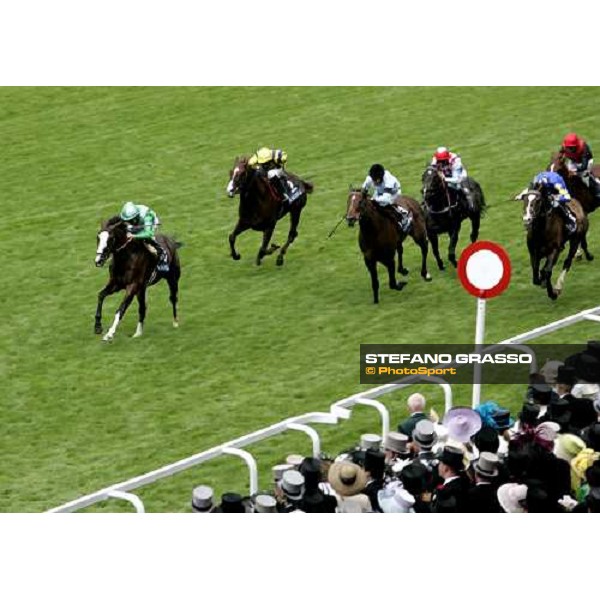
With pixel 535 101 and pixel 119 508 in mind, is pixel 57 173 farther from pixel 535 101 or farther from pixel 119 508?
pixel 119 508

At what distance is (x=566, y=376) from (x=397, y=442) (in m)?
1.64

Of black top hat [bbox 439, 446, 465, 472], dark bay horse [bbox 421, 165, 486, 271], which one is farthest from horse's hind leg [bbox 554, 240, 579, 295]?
black top hat [bbox 439, 446, 465, 472]

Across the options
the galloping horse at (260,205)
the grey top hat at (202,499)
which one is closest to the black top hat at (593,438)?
the grey top hat at (202,499)

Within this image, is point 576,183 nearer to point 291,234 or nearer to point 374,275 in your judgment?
point 374,275

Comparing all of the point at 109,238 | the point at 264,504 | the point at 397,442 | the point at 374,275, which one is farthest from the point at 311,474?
the point at 374,275

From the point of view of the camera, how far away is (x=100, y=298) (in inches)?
705

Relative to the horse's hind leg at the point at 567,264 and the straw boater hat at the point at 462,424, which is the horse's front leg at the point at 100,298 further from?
the straw boater hat at the point at 462,424

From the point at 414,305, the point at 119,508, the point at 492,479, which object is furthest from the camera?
the point at 414,305

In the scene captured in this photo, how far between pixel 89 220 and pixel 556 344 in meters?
7.86

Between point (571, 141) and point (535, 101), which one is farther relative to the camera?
point (535, 101)

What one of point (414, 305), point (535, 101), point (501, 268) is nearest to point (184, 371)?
point (414, 305)

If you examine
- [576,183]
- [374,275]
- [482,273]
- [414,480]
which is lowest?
[414,480]

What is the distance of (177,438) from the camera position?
50.4ft

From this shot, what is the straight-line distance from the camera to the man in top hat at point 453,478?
35.7ft
